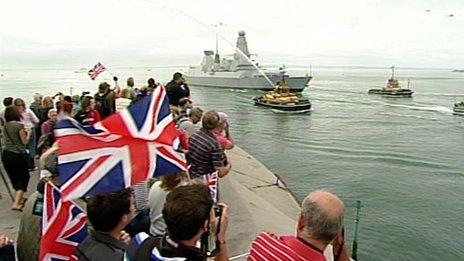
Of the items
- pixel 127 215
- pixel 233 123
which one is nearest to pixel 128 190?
pixel 127 215

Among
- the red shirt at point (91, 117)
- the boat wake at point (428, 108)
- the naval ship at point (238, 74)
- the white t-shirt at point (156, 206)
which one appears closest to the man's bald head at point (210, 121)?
the white t-shirt at point (156, 206)

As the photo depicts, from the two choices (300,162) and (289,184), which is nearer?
(289,184)

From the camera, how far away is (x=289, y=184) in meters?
19.4

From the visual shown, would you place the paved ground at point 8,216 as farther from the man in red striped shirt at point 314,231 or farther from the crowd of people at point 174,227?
the man in red striped shirt at point 314,231

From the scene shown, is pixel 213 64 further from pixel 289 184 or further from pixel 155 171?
pixel 155 171

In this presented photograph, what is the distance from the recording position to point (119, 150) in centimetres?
308

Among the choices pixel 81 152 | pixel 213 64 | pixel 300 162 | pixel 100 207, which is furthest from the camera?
pixel 213 64

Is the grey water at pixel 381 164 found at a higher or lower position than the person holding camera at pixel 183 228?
lower

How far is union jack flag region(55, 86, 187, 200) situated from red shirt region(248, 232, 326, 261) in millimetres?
1027

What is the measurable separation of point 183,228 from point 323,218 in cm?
64

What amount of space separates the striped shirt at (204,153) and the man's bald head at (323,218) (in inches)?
97.3

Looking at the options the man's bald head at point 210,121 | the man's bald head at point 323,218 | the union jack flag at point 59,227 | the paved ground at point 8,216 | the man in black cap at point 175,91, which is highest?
the man in black cap at point 175,91

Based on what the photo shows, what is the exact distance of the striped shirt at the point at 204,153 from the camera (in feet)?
14.9

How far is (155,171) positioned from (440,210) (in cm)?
1577
